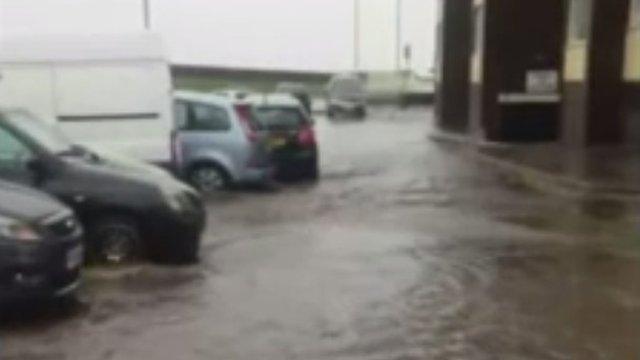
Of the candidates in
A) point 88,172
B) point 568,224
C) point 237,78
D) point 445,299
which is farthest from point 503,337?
point 237,78

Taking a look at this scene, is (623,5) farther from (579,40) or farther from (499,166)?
(499,166)

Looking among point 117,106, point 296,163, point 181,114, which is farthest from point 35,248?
point 296,163

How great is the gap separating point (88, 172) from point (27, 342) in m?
2.99

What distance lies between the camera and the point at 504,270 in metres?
12.0

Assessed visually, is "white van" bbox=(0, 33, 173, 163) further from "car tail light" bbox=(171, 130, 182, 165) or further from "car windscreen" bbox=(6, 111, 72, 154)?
"car windscreen" bbox=(6, 111, 72, 154)

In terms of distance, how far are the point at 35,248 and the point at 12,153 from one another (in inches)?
105

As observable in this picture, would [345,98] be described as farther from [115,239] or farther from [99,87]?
[115,239]

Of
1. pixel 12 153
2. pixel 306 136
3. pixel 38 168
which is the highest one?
pixel 12 153

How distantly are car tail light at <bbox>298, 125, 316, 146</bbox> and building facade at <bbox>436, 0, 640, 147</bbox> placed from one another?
8.28 metres

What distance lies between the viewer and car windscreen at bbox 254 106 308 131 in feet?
71.7

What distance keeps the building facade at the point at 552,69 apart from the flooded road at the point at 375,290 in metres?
9.92

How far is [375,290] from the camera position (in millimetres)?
10812

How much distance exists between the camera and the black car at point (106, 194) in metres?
11.3

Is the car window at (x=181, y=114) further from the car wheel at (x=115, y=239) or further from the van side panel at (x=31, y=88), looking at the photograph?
the car wheel at (x=115, y=239)
